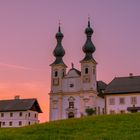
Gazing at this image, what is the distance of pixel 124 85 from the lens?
104562mm

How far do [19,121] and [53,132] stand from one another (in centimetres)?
8346

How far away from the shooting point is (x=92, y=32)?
122125mm

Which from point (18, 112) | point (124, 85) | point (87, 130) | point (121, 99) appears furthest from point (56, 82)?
point (87, 130)

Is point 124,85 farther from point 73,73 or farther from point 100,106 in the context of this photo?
point 73,73

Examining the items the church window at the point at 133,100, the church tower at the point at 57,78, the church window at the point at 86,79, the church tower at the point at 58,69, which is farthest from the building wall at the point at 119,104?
the church tower at the point at 58,69

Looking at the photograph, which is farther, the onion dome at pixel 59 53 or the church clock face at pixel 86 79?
the onion dome at pixel 59 53

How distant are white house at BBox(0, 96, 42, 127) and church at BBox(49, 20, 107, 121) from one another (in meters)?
9.18

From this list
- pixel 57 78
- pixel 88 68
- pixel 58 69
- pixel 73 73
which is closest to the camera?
pixel 88 68

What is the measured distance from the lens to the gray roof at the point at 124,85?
335 feet

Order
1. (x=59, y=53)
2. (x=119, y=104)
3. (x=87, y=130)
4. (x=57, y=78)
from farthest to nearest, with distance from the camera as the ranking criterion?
(x=59, y=53)
(x=57, y=78)
(x=119, y=104)
(x=87, y=130)

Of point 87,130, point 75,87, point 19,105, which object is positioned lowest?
point 87,130

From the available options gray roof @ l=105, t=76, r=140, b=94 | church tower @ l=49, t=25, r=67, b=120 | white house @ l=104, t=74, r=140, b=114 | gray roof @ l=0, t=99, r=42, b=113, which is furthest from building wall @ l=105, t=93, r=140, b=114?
gray roof @ l=0, t=99, r=42, b=113

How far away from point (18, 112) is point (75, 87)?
18.3 m

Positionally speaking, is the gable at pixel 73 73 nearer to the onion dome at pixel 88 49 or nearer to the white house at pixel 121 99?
the onion dome at pixel 88 49
